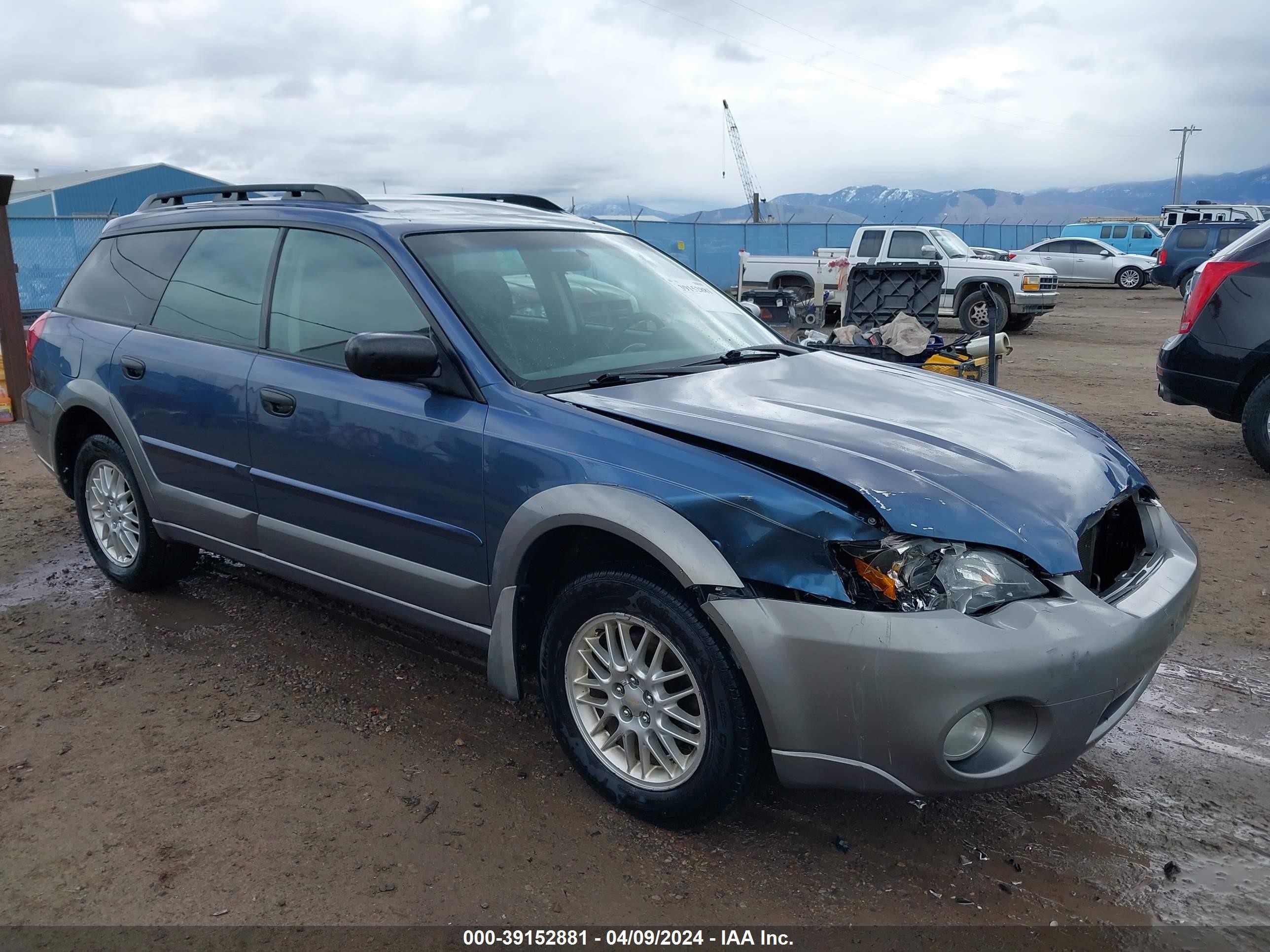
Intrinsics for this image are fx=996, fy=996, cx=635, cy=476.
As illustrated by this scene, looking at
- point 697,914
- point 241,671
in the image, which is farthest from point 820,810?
point 241,671

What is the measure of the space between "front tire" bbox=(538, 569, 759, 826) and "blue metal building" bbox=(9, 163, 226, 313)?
546 cm

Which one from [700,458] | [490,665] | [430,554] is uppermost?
[700,458]

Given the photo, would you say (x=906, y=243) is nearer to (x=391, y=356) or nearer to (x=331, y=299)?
(x=331, y=299)

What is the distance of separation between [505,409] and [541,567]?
494mm

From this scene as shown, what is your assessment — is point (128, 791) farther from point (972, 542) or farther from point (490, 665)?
point (972, 542)

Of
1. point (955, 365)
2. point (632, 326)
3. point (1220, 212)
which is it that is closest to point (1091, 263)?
point (1220, 212)

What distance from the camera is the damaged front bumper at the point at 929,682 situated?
7.65 feet

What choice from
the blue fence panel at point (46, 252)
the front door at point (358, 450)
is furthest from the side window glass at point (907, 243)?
the front door at point (358, 450)

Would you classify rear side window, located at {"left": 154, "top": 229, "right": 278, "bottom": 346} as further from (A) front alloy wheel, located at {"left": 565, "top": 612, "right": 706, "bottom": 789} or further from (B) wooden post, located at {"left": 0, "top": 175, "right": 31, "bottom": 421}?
(B) wooden post, located at {"left": 0, "top": 175, "right": 31, "bottom": 421}

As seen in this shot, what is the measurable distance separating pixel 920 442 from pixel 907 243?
16.5 metres

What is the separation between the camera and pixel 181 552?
469 cm

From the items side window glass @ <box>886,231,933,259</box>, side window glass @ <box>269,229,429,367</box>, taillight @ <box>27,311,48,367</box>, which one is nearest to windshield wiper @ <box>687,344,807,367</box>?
side window glass @ <box>269,229,429,367</box>

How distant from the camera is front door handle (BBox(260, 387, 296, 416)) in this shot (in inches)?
140

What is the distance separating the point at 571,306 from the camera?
3.60 meters
